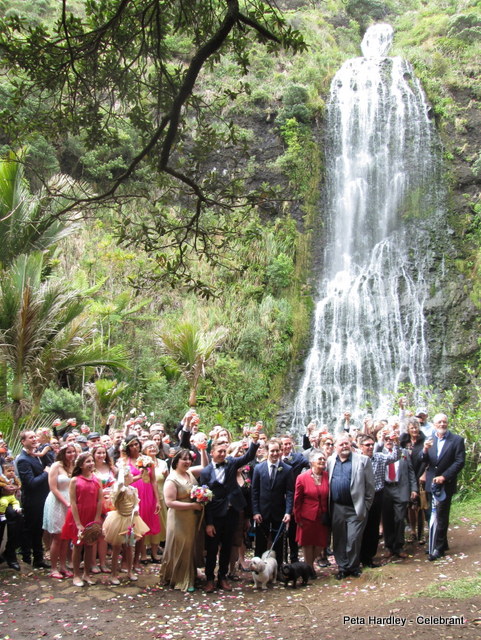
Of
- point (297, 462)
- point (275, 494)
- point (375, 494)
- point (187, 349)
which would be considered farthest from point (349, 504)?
point (187, 349)

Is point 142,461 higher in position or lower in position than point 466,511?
higher

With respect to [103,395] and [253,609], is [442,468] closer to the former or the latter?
[253,609]

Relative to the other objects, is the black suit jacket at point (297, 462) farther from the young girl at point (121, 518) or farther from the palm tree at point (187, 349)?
the palm tree at point (187, 349)

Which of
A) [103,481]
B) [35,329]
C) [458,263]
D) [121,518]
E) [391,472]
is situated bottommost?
[121,518]

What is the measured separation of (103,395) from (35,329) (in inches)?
198

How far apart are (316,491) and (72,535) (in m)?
2.73

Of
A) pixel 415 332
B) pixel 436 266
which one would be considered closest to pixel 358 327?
pixel 415 332

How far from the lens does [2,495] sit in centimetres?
703

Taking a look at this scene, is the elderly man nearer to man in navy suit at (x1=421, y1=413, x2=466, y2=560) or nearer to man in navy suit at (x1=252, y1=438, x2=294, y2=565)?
man in navy suit at (x1=421, y1=413, x2=466, y2=560)

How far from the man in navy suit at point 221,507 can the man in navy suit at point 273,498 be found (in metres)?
0.43

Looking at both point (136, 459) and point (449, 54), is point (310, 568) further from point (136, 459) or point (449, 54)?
point (449, 54)

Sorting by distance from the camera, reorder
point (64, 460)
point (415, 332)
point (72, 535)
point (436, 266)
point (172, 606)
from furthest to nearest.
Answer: point (436, 266) → point (415, 332) → point (64, 460) → point (72, 535) → point (172, 606)

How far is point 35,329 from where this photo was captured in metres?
10.3

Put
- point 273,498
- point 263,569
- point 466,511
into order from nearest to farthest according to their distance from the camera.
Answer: point 263,569 < point 273,498 < point 466,511
